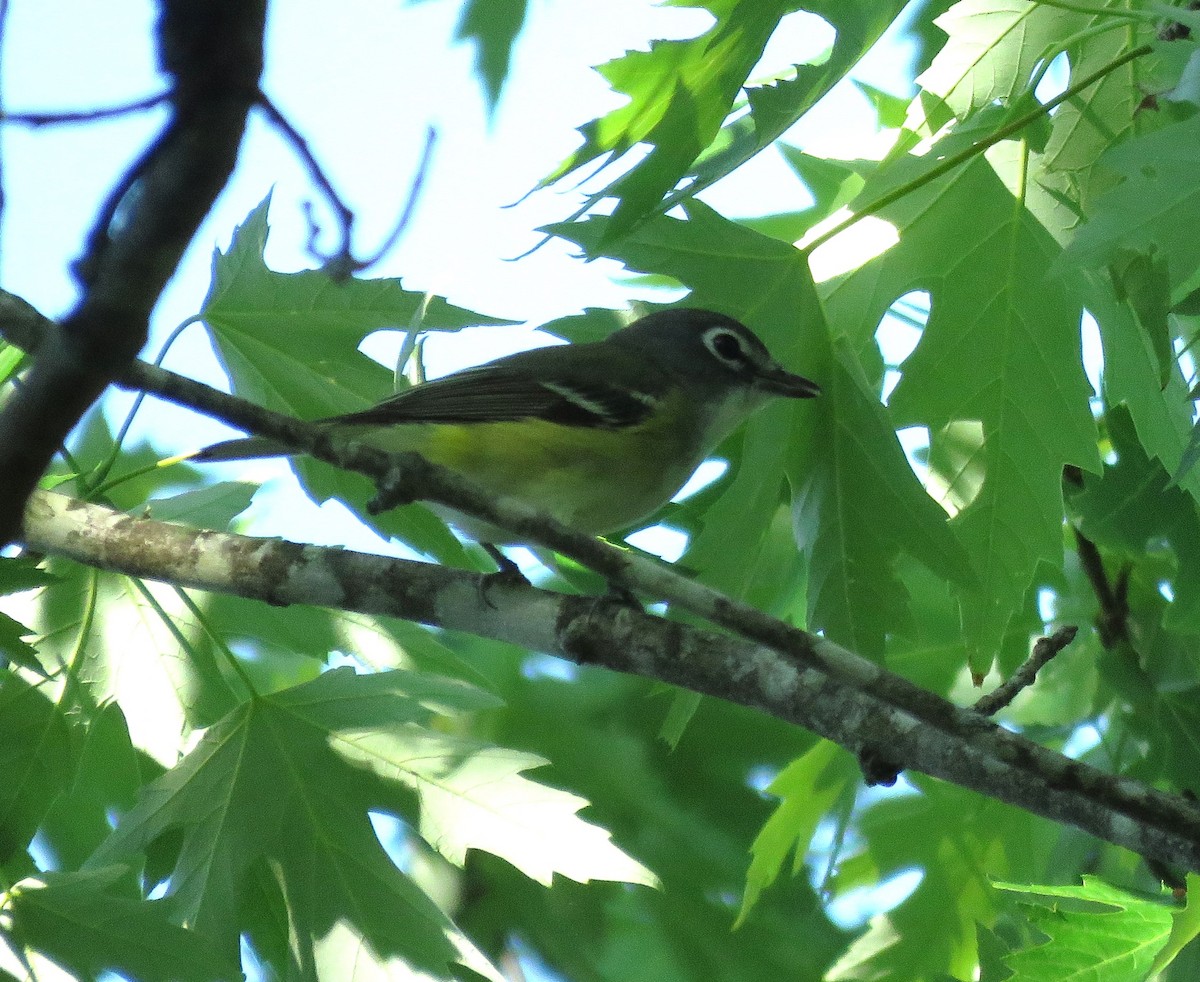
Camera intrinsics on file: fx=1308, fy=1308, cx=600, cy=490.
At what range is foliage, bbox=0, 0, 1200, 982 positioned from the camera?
250cm

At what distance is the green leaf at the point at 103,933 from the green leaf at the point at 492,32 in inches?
69.2

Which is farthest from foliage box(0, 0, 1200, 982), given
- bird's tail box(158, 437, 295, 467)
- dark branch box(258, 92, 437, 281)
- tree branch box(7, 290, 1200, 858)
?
dark branch box(258, 92, 437, 281)

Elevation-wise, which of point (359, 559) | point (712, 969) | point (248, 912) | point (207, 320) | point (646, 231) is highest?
point (207, 320)

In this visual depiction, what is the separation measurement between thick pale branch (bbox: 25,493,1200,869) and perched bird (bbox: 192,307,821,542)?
11.5 inches

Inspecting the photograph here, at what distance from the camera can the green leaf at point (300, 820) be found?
8.77 ft

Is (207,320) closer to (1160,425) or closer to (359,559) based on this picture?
(359,559)

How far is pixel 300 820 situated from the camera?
9.21ft

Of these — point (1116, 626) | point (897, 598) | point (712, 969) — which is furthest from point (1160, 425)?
point (712, 969)

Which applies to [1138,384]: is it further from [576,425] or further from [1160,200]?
[576,425]

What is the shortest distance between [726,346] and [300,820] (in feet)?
5.73

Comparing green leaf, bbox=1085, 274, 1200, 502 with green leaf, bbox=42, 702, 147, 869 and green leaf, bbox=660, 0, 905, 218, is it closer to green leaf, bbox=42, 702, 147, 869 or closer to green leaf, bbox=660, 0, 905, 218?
green leaf, bbox=660, 0, 905, 218

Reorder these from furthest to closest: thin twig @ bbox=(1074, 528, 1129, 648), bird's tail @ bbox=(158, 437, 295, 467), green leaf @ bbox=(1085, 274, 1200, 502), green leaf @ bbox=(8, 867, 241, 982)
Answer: thin twig @ bbox=(1074, 528, 1129, 648), bird's tail @ bbox=(158, 437, 295, 467), green leaf @ bbox=(1085, 274, 1200, 502), green leaf @ bbox=(8, 867, 241, 982)

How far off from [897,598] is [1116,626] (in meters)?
0.95

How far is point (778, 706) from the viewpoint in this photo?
223 cm
